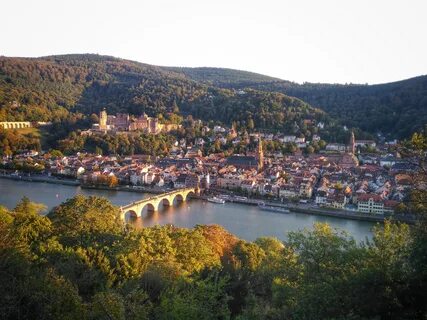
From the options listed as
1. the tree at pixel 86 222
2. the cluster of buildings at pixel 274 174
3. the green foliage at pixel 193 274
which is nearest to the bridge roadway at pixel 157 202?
the cluster of buildings at pixel 274 174

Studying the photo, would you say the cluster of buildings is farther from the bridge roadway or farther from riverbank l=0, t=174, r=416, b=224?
the bridge roadway

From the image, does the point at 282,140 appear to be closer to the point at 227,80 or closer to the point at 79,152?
the point at 79,152

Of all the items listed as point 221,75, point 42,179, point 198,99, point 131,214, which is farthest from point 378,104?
point 221,75

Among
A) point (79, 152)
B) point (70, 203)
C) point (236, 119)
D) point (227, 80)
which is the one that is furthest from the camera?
point (227, 80)

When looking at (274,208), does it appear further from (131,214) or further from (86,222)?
(86,222)

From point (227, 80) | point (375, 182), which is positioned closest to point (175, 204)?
point (375, 182)
